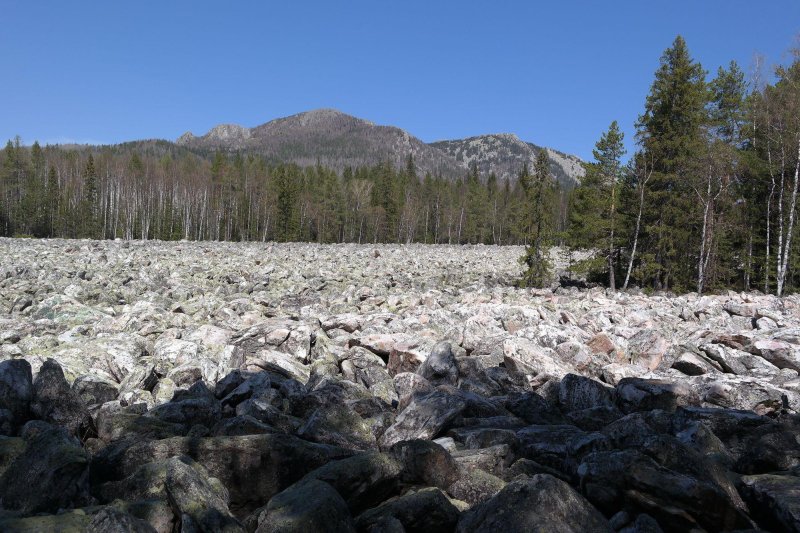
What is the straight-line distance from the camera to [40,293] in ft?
46.4

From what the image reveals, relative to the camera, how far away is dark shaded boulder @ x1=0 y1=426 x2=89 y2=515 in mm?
3443

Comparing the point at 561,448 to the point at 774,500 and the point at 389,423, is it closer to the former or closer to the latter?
the point at 774,500

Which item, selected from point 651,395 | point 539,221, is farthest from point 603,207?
point 651,395

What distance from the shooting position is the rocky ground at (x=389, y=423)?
3.32 metres

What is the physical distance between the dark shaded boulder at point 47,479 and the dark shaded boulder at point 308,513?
144 cm

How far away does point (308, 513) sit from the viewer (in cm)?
310

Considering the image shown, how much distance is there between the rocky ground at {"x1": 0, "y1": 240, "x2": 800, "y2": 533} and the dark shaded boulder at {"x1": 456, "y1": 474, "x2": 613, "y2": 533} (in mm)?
11

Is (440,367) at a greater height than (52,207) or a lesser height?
lesser

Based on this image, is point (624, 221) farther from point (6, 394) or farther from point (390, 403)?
point (6, 394)

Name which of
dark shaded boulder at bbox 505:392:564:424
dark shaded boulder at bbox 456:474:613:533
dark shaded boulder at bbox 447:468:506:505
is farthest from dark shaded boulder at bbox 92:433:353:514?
dark shaded boulder at bbox 505:392:564:424

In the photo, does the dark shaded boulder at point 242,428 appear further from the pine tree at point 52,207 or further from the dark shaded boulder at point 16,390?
the pine tree at point 52,207

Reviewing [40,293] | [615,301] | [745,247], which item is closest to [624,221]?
[745,247]

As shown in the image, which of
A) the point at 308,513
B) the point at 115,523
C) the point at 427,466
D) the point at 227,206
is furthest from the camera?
the point at 227,206

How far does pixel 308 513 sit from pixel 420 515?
0.76 metres
